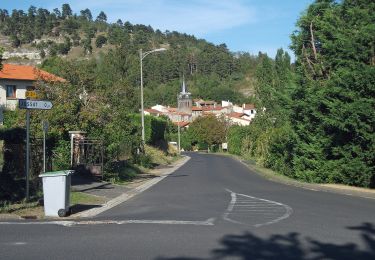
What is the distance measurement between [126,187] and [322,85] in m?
9.93

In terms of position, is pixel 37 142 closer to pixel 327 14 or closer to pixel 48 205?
pixel 48 205

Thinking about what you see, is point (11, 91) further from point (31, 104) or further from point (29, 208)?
point (29, 208)

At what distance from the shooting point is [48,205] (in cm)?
1293

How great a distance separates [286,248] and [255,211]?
17.3 ft

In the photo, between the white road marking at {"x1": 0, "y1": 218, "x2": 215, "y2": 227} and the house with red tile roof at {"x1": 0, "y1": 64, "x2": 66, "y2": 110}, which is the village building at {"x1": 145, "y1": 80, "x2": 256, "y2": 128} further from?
the white road marking at {"x1": 0, "y1": 218, "x2": 215, "y2": 227}

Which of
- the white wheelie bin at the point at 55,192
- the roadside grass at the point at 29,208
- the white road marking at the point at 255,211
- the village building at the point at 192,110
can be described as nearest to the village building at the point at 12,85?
the roadside grass at the point at 29,208

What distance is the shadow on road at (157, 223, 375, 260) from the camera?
8266 millimetres

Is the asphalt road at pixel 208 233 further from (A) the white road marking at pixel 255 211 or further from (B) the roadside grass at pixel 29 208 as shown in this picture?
(B) the roadside grass at pixel 29 208

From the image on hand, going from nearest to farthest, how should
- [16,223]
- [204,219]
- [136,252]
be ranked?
[136,252] < [16,223] < [204,219]

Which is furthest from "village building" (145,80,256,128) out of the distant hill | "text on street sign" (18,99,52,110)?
"text on street sign" (18,99,52,110)

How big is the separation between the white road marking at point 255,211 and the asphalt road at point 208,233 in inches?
0.9

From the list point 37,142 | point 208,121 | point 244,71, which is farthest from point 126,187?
point 244,71

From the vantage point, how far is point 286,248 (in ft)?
29.2

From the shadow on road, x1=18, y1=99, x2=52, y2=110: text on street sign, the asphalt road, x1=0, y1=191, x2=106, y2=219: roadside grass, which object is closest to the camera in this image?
the shadow on road
